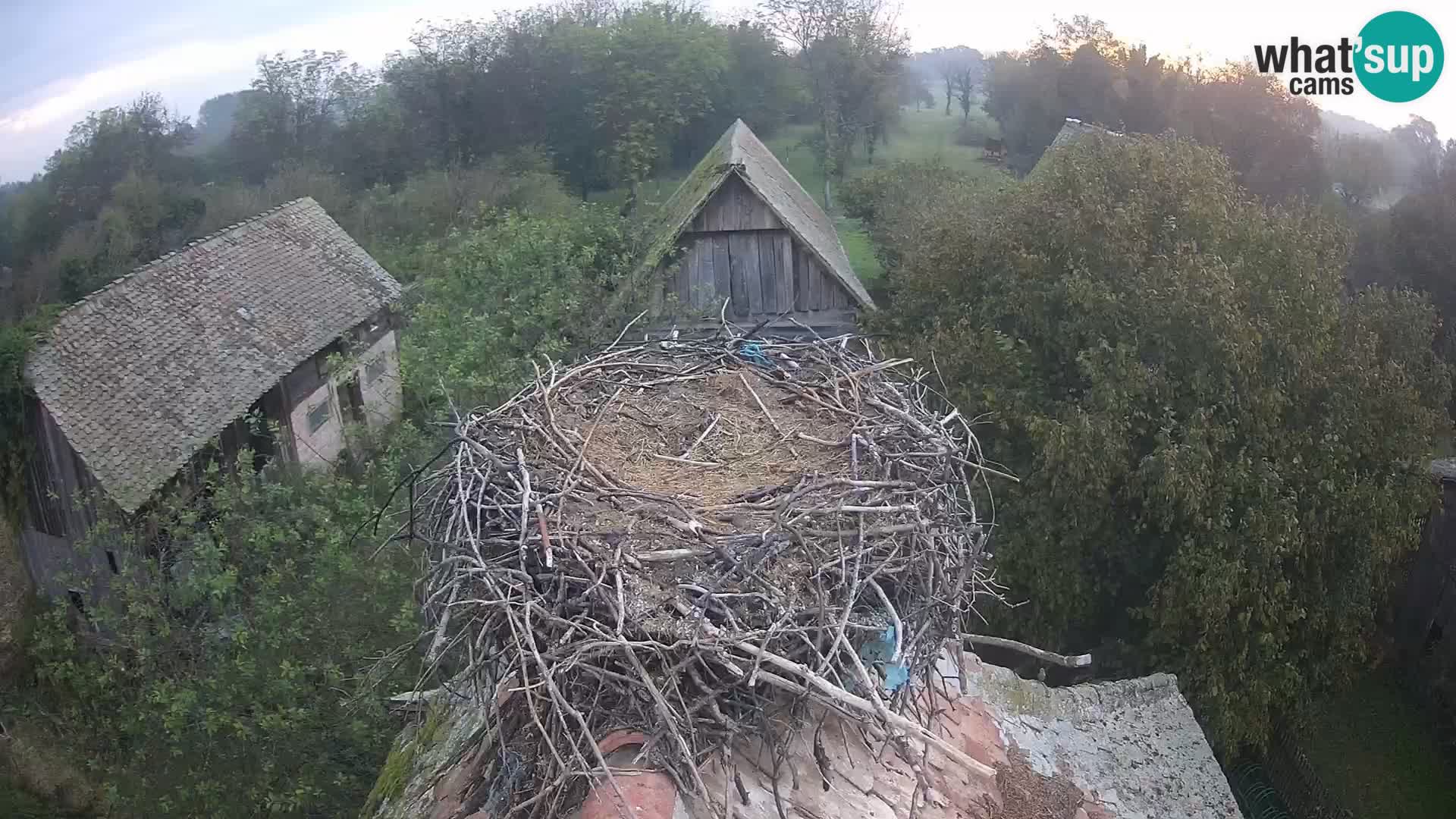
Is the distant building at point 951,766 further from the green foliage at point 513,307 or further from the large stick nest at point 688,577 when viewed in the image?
the green foliage at point 513,307

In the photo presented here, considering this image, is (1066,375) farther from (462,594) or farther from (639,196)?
(639,196)

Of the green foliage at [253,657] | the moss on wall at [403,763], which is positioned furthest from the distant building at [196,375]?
the moss on wall at [403,763]

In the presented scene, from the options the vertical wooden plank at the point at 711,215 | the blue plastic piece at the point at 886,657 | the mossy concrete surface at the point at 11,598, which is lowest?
the mossy concrete surface at the point at 11,598

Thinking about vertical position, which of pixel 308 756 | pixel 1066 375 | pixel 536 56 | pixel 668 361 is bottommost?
pixel 308 756

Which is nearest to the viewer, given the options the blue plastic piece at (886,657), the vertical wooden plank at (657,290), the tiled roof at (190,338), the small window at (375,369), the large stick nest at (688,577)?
the large stick nest at (688,577)

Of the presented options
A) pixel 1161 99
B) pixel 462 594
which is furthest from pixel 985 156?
pixel 462 594

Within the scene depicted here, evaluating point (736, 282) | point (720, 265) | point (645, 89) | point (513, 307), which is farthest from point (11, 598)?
point (645, 89)
